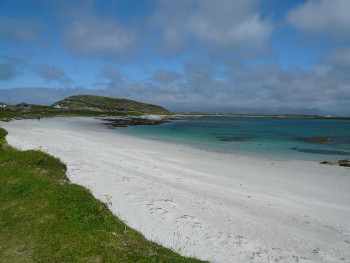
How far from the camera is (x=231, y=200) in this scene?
1562 cm

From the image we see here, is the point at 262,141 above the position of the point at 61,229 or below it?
below

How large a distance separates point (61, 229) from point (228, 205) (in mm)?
8217

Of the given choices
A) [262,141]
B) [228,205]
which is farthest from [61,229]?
[262,141]

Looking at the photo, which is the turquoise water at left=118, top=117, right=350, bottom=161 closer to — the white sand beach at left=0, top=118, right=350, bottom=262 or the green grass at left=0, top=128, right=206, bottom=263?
the white sand beach at left=0, top=118, right=350, bottom=262

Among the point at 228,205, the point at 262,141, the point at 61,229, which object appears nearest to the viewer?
the point at 61,229

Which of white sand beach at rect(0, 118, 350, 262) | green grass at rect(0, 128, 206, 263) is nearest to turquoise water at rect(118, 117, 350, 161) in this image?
white sand beach at rect(0, 118, 350, 262)

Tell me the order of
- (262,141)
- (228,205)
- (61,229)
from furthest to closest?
(262,141)
(228,205)
(61,229)

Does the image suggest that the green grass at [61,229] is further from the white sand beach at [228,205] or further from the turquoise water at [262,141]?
the turquoise water at [262,141]

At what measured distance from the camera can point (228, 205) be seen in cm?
1473

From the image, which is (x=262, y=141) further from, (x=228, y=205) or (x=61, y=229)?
(x=61, y=229)

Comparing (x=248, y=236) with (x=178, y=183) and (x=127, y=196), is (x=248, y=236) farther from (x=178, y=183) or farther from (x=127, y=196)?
(x=178, y=183)

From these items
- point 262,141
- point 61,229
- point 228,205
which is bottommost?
point 228,205

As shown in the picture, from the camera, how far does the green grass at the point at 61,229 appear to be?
875cm

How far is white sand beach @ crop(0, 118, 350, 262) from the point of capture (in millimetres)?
10508
